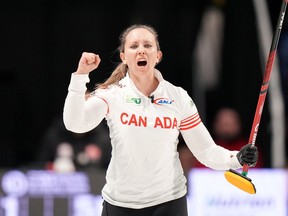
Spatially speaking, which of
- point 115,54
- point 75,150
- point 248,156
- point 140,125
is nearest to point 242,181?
point 248,156

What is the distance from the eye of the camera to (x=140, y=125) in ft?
16.4

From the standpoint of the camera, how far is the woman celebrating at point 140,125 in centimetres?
497

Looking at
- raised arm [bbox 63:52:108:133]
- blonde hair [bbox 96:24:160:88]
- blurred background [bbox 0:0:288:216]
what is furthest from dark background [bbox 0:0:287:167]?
raised arm [bbox 63:52:108:133]

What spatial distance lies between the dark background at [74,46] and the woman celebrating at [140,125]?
6.68 m

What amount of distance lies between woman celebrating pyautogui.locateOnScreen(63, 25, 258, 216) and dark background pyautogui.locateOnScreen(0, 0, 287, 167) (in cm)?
668

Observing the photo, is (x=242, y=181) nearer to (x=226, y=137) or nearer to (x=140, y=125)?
(x=140, y=125)

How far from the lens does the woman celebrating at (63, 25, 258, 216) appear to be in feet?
16.3

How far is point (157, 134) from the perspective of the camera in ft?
16.4

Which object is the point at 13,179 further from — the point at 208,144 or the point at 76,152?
the point at 208,144

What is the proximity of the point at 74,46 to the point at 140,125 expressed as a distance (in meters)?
7.21

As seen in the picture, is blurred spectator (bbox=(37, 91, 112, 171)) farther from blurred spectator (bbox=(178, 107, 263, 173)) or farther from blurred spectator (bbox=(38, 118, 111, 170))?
blurred spectator (bbox=(178, 107, 263, 173))

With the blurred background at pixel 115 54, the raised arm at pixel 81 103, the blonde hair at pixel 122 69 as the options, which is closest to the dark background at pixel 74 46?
the blurred background at pixel 115 54

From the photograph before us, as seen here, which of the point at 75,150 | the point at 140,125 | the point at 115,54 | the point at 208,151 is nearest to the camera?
the point at 140,125

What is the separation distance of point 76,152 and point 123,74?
3662 mm
